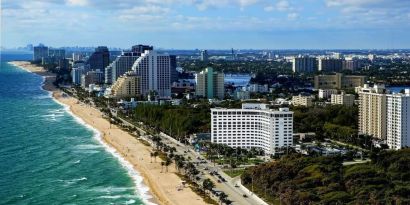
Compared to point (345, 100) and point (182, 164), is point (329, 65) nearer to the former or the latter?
point (345, 100)

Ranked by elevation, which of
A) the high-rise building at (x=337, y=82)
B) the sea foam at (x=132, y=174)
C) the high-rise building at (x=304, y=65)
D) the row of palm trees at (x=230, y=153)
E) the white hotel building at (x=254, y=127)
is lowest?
the sea foam at (x=132, y=174)

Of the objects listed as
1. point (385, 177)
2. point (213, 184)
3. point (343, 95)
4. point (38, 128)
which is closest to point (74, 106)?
point (38, 128)

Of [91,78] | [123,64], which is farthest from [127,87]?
[91,78]

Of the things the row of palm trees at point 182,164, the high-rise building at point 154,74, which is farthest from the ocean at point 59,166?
the high-rise building at point 154,74

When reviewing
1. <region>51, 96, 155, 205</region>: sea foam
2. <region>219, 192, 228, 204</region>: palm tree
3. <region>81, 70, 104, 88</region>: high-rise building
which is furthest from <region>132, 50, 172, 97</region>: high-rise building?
<region>219, 192, 228, 204</region>: palm tree

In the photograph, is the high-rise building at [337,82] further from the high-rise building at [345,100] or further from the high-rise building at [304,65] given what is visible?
the high-rise building at [304,65]

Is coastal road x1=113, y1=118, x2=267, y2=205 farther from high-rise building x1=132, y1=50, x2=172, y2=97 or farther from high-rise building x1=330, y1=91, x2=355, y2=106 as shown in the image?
high-rise building x1=132, y1=50, x2=172, y2=97
